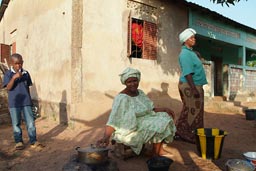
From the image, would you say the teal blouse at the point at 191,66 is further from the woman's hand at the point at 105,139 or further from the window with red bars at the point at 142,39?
the window with red bars at the point at 142,39

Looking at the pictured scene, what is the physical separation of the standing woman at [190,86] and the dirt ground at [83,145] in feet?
1.09

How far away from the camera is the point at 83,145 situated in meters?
4.89

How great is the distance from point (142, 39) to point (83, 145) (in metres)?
3.68

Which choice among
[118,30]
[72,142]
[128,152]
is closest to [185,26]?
[118,30]

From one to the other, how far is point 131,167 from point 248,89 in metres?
9.17

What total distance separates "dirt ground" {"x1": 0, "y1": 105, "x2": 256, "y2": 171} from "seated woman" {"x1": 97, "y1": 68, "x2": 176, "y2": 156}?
1.16ft

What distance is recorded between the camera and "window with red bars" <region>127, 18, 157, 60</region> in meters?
7.30

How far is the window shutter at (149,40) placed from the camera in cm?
753

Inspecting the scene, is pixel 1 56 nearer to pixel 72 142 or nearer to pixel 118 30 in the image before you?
pixel 118 30

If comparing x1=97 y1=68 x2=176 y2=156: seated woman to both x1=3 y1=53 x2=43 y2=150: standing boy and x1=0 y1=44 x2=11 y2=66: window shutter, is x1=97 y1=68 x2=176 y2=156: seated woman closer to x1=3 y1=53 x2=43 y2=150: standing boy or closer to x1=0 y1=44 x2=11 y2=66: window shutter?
x1=3 y1=53 x2=43 y2=150: standing boy

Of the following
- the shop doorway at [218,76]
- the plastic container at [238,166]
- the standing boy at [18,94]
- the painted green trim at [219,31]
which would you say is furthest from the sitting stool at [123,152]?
the shop doorway at [218,76]

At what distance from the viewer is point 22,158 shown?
430 cm

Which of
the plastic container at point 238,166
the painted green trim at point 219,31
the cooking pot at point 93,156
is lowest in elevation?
the plastic container at point 238,166

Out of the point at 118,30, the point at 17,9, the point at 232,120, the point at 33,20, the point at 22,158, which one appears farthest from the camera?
the point at 17,9
